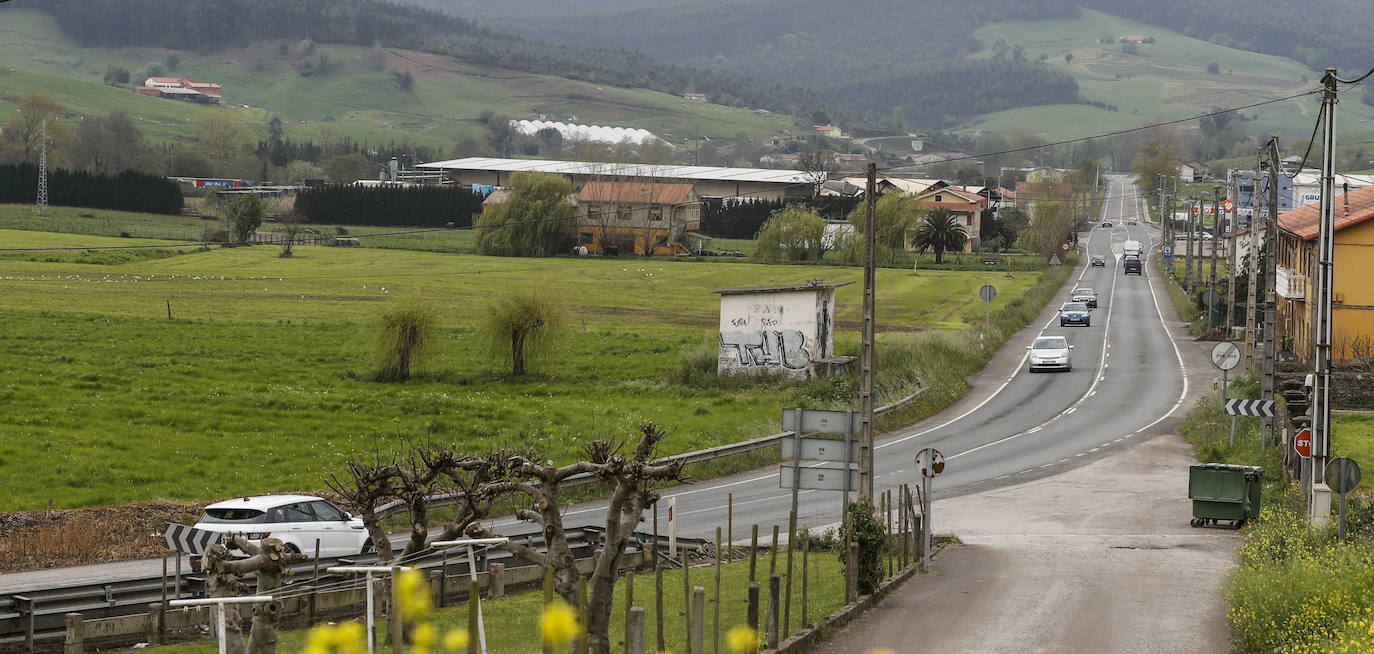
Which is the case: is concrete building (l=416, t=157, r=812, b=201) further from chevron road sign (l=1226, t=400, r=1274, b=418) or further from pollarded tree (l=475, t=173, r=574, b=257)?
chevron road sign (l=1226, t=400, r=1274, b=418)

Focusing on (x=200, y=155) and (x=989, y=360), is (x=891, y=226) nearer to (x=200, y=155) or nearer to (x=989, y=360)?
(x=989, y=360)

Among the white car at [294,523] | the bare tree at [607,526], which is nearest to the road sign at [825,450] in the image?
the bare tree at [607,526]

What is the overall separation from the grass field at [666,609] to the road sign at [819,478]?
1.55 metres

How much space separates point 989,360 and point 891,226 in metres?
58.3

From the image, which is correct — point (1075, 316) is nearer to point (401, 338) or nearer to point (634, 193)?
point (401, 338)

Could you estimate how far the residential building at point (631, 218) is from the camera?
400 feet

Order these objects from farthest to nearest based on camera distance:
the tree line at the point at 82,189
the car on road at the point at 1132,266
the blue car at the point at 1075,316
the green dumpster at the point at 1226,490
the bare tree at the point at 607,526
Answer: the tree line at the point at 82,189, the car on road at the point at 1132,266, the blue car at the point at 1075,316, the green dumpster at the point at 1226,490, the bare tree at the point at 607,526

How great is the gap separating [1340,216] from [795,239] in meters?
61.4

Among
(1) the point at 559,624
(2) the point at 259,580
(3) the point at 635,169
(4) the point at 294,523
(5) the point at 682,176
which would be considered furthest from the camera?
(5) the point at 682,176

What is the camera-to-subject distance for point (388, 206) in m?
A: 143

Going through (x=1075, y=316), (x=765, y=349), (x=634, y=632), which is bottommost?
(x=634, y=632)

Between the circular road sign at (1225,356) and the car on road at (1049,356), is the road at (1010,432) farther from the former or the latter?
the circular road sign at (1225,356)

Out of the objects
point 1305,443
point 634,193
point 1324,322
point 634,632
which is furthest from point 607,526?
point 634,193

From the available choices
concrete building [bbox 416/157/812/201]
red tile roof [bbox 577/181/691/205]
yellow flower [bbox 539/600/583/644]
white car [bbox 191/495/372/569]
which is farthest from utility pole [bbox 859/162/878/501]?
concrete building [bbox 416/157/812/201]
